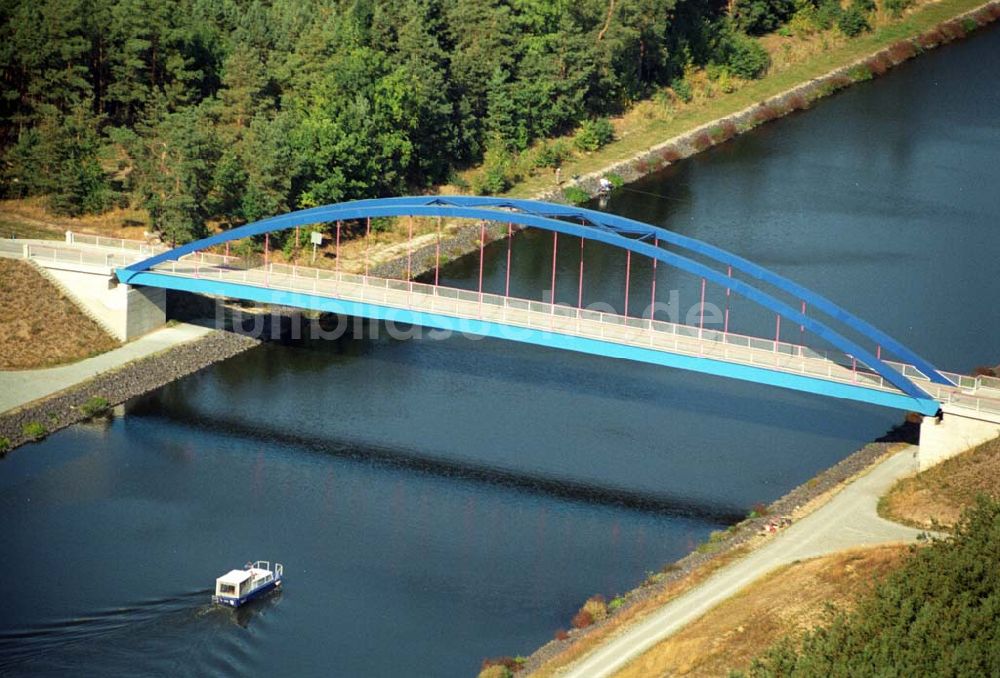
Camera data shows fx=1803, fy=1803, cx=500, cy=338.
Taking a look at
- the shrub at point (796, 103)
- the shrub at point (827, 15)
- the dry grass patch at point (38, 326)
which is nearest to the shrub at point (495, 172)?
the shrub at point (796, 103)

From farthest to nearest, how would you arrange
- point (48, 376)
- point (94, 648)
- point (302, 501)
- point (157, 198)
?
point (157, 198), point (48, 376), point (302, 501), point (94, 648)

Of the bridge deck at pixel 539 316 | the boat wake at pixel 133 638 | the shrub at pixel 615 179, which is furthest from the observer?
the shrub at pixel 615 179

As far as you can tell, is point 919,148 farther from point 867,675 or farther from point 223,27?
point 867,675

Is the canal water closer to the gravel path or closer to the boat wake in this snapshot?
the boat wake

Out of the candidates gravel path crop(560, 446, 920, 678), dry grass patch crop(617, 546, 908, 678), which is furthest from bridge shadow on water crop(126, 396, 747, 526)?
dry grass patch crop(617, 546, 908, 678)

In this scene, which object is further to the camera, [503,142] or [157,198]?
[503,142]

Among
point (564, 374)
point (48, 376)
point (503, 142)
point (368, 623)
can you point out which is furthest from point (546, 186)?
point (368, 623)

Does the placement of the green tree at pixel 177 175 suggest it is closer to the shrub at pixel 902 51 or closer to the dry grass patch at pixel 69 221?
the dry grass patch at pixel 69 221
